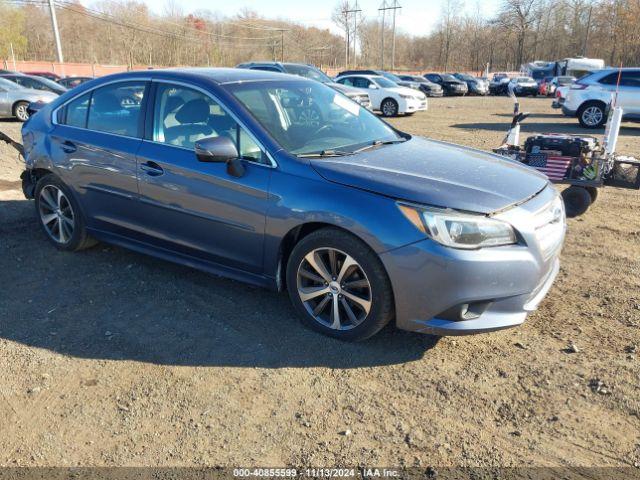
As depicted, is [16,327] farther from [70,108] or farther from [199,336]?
[70,108]

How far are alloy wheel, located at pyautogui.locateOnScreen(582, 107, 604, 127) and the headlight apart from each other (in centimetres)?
1475

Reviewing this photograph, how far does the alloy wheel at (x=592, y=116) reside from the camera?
15.6m

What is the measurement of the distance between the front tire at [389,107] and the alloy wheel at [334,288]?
17353 millimetres

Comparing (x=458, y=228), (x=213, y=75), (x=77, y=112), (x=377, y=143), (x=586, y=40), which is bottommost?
(x=458, y=228)

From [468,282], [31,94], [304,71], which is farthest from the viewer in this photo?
[304,71]

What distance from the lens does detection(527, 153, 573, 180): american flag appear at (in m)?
6.54

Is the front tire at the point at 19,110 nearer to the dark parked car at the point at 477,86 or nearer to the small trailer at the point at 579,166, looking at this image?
the small trailer at the point at 579,166

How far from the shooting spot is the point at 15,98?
15625mm

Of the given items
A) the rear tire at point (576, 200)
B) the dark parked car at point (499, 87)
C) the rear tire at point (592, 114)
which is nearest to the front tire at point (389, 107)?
the rear tire at point (592, 114)

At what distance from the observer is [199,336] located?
3.67m

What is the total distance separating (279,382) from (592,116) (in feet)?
51.4

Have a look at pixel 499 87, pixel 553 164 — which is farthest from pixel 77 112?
pixel 499 87

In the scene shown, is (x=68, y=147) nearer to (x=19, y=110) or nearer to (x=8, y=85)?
(x=19, y=110)

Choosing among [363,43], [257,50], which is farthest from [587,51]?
[257,50]
